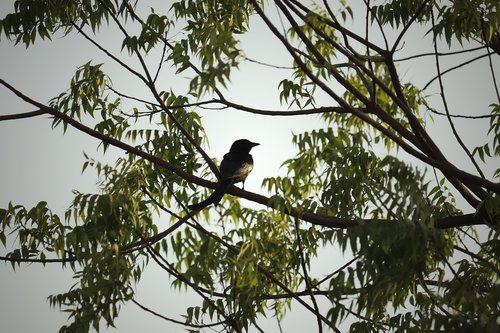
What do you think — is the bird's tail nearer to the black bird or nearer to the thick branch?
the black bird

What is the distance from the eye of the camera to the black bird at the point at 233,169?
20.8ft

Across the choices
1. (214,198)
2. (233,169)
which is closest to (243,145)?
(233,169)

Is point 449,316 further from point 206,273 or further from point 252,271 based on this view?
point 206,273

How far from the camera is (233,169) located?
7234 millimetres

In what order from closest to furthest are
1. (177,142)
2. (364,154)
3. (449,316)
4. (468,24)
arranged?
(449,316), (468,24), (364,154), (177,142)

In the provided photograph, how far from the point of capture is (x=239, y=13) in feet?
19.7

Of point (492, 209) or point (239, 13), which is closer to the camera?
point (492, 209)

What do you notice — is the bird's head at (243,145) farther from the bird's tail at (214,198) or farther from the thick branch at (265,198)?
the thick branch at (265,198)

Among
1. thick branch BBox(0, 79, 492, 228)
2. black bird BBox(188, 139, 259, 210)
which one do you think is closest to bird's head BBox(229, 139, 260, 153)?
black bird BBox(188, 139, 259, 210)

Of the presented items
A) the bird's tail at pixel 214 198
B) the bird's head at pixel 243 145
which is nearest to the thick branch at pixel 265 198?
the bird's tail at pixel 214 198

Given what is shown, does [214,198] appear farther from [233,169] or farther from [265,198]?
[265,198]

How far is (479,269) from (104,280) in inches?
138

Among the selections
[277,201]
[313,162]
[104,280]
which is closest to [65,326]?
[104,280]

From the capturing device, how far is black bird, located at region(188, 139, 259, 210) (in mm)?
6332
